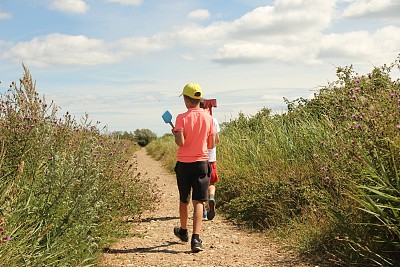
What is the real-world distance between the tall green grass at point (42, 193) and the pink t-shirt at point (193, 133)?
1.21 meters

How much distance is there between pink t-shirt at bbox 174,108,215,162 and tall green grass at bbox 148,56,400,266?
5.08ft

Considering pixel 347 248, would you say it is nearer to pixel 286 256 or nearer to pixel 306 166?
pixel 286 256

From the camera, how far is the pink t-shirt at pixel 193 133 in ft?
20.5

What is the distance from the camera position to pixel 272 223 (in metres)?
7.63

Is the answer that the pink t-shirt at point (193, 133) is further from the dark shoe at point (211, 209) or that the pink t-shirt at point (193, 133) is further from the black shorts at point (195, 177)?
the dark shoe at point (211, 209)

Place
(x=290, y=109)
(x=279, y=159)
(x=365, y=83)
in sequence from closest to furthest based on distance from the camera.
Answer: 1. (x=365, y=83)
2. (x=279, y=159)
3. (x=290, y=109)

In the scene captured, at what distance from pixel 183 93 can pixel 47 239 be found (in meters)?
2.66

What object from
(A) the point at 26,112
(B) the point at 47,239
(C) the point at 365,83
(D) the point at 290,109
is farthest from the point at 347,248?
(D) the point at 290,109

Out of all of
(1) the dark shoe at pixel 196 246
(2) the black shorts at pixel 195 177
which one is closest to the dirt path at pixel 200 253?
(1) the dark shoe at pixel 196 246

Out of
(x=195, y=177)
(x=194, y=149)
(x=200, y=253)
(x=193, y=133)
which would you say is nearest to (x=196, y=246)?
(x=200, y=253)

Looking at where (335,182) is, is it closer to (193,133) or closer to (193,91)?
(193,133)

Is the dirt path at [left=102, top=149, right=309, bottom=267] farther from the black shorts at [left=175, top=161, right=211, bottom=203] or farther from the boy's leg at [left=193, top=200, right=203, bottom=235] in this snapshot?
the black shorts at [left=175, top=161, right=211, bottom=203]

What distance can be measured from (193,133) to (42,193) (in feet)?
7.01

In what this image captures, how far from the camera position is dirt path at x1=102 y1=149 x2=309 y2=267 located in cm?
589
